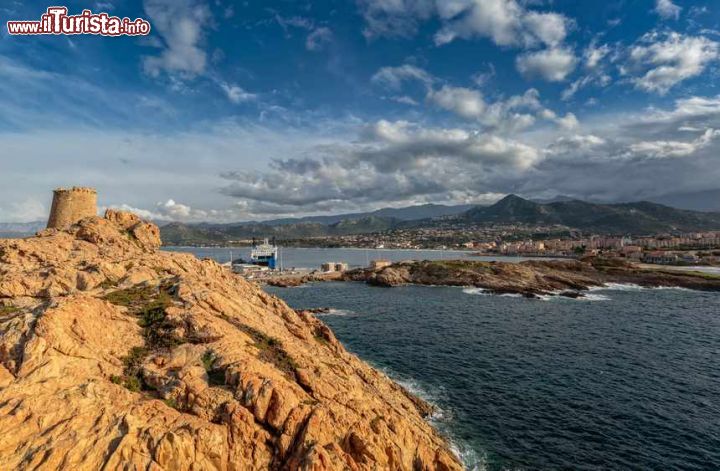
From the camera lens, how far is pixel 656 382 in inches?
1233

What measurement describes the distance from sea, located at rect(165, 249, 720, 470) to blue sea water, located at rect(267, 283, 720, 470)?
0.11 m

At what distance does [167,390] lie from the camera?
1346 cm

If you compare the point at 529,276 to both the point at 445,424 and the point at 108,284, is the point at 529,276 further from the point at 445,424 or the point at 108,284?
the point at 108,284

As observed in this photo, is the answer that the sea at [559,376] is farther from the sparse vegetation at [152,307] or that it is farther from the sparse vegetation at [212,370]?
the sparse vegetation at [152,307]

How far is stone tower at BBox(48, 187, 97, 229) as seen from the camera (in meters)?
36.8

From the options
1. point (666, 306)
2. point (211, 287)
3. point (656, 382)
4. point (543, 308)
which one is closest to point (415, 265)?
point (543, 308)

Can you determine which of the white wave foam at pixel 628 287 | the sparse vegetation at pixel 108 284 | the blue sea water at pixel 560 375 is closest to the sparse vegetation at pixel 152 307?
the sparse vegetation at pixel 108 284

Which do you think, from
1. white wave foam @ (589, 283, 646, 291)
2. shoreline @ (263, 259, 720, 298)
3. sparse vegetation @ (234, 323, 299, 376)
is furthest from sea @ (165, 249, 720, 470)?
white wave foam @ (589, 283, 646, 291)

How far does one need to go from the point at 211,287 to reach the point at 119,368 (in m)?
8.51

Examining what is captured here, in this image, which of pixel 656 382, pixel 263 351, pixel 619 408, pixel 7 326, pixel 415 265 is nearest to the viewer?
pixel 7 326

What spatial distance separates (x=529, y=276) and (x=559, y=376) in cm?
6608

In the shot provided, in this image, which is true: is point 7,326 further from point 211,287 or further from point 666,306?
point 666,306

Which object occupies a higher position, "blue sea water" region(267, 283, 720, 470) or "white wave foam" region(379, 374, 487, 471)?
"white wave foam" region(379, 374, 487, 471)

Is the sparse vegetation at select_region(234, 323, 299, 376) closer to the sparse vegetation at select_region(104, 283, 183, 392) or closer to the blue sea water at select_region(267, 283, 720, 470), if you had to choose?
the sparse vegetation at select_region(104, 283, 183, 392)
